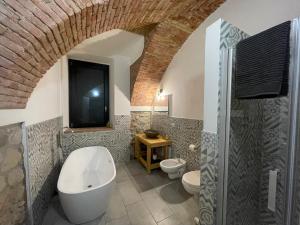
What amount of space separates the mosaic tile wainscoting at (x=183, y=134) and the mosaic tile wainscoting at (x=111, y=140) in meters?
0.94

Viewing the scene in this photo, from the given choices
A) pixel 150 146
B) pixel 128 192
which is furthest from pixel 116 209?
pixel 150 146

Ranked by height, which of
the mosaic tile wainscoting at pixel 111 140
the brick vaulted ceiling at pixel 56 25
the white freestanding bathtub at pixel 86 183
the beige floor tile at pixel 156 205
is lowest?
the beige floor tile at pixel 156 205

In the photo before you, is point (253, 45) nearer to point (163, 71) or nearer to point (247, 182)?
point (247, 182)

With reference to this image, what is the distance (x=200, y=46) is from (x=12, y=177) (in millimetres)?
2904

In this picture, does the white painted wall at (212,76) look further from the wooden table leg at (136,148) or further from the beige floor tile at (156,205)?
the wooden table leg at (136,148)

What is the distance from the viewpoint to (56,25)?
106cm

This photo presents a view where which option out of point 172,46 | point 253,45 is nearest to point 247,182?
point 253,45

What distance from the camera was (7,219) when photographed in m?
1.13

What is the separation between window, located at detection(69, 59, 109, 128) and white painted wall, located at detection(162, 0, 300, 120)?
167 centimetres

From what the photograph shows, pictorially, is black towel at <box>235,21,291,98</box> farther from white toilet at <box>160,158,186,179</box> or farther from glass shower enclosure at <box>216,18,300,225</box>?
white toilet at <box>160,158,186,179</box>

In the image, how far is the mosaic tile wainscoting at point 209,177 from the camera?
1.08 m

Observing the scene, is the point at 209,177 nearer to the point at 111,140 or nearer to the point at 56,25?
the point at 56,25

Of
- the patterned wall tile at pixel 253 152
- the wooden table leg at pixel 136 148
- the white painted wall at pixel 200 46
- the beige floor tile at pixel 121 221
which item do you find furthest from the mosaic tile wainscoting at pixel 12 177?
the wooden table leg at pixel 136 148

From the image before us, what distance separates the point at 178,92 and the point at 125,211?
2267 millimetres
